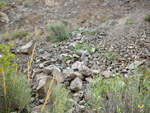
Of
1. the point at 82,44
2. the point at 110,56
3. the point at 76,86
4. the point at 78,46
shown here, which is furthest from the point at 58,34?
the point at 76,86

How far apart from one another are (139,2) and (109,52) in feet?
18.4

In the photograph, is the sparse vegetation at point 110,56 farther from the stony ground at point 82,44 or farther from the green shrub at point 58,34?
the green shrub at point 58,34

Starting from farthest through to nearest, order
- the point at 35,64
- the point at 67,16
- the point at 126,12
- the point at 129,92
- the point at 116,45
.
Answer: the point at 67,16, the point at 126,12, the point at 116,45, the point at 35,64, the point at 129,92

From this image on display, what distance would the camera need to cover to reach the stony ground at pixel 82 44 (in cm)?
312

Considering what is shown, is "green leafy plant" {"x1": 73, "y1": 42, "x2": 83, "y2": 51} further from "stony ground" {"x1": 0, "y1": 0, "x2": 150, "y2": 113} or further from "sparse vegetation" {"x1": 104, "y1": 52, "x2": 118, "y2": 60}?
"sparse vegetation" {"x1": 104, "y1": 52, "x2": 118, "y2": 60}

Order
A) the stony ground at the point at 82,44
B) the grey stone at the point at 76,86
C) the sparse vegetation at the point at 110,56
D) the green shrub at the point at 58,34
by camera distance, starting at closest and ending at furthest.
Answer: the grey stone at the point at 76,86, the stony ground at the point at 82,44, the sparse vegetation at the point at 110,56, the green shrub at the point at 58,34

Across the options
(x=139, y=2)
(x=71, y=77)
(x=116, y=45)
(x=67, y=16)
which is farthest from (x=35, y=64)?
(x=139, y=2)

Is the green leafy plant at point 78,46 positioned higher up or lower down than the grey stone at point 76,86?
higher up

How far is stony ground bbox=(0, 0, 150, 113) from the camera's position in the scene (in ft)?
10.2

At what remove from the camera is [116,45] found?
4.38 meters

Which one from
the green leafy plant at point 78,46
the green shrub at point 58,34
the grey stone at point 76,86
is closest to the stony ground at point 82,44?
the grey stone at point 76,86

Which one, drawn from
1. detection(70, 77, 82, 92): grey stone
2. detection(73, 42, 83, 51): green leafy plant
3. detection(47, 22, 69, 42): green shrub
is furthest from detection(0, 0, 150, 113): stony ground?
detection(47, 22, 69, 42): green shrub

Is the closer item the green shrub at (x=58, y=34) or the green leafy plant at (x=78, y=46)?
the green leafy plant at (x=78, y=46)

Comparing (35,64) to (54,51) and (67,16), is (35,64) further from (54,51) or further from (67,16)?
(67,16)
